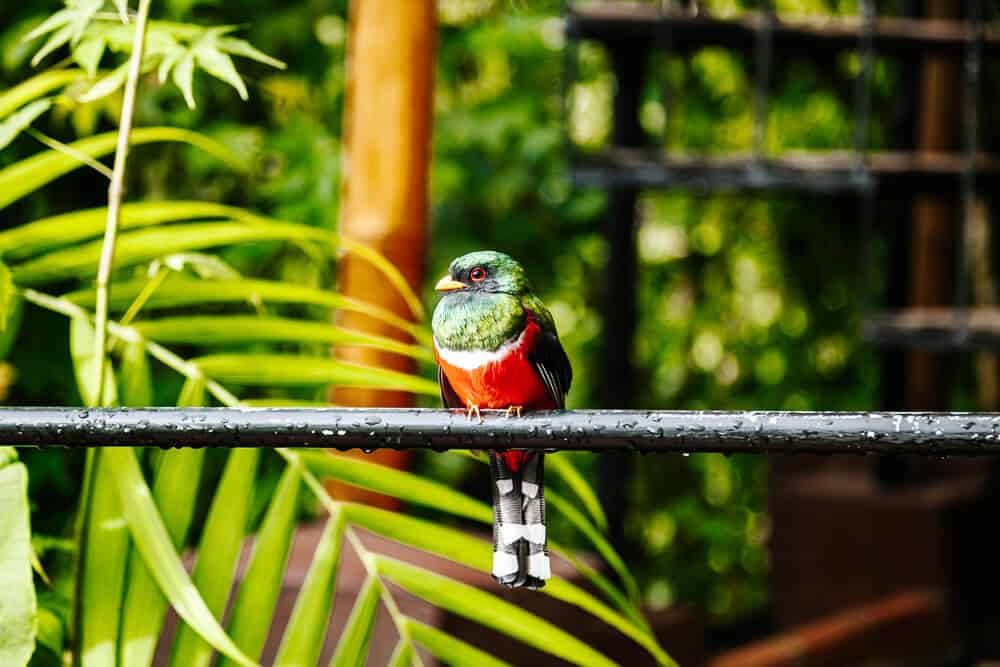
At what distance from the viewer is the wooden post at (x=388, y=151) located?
153cm

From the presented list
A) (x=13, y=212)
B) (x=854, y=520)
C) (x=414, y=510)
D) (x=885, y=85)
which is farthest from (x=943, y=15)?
(x=13, y=212)

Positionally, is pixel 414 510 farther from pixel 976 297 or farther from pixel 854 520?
pixel 976 297

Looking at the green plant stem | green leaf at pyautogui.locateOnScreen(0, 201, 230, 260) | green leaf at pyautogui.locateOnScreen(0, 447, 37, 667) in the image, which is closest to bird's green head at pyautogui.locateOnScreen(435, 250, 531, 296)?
green leaf at pyautogui.locateOnScreen(0, 201, 230, 260)

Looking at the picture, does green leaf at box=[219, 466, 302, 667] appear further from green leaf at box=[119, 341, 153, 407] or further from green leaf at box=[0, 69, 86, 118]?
green leaf at box=[0, 69, 86, 118]

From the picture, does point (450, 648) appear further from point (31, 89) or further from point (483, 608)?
point (31, 89)

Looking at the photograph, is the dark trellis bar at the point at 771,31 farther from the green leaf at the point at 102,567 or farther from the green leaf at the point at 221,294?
the green leaf at the point at 102,567

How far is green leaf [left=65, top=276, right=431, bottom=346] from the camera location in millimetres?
1104

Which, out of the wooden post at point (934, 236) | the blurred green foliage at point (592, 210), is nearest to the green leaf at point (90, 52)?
the blurred green foliage at point (592, 210)

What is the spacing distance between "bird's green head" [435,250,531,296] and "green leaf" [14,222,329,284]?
0.47ft

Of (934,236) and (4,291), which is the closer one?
(4,291)

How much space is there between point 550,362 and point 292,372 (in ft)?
Result: 0.76

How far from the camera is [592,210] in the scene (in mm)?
3562

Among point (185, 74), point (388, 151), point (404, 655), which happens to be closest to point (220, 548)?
point (404, 655)

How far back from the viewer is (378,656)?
144 centimetres
